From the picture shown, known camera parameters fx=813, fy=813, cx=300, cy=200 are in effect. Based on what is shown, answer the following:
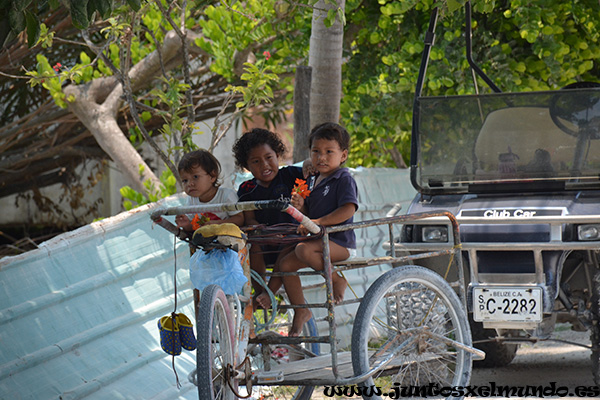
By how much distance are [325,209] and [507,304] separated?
1.43 meters

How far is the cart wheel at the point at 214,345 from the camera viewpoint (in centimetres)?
344

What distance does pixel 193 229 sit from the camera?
13.4ft

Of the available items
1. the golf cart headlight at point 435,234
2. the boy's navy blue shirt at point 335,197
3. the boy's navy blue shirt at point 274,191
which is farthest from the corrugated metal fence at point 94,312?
the golf cart headlight at point 435,234

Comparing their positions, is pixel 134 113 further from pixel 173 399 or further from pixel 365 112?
pixel 365 112

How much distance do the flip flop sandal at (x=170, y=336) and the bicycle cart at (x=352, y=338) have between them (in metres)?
0.17

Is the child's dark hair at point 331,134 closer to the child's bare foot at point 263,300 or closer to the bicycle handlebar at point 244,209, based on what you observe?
the bicycle handlebar at point 244,209

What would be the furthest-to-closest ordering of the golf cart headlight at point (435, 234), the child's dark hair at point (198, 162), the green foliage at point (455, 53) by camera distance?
A: the green foliage at point (455, 53)
the golf cart headlight at point (435, 234)
the child's dark hair at point (198, 162)

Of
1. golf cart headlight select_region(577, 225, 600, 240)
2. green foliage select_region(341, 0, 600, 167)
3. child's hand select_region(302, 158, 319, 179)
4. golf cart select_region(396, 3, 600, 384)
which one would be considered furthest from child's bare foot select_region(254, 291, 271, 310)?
green foliage select_region(341, 0, 600, 167)

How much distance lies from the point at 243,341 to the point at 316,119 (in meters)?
3.05

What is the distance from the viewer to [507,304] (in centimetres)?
503

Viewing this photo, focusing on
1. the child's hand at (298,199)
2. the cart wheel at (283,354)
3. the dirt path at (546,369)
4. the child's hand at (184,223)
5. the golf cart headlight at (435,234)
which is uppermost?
the child's hand at (298,199)

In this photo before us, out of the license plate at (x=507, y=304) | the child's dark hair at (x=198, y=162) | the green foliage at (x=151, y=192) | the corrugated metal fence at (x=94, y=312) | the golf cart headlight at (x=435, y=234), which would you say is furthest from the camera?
the green foliage at (x=151, y=192)

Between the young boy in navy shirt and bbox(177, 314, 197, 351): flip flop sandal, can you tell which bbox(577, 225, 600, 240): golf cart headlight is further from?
bbox(177, 314, 197, 351): flip flop sandal

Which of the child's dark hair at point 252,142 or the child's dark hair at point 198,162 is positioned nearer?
the child's dark hair at point 198,162
